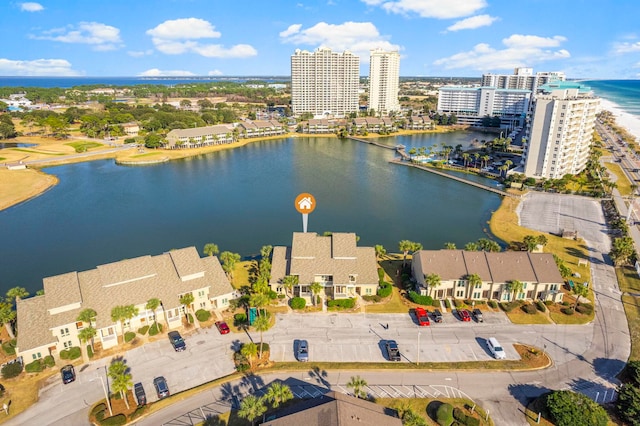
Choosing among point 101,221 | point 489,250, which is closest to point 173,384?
point 489,250

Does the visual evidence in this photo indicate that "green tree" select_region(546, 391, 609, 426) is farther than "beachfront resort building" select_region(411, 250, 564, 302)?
No

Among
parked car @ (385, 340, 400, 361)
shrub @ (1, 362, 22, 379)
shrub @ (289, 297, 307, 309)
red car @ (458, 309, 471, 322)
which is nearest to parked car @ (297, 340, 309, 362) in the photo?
shrub @ (289, 297, 307, 309)

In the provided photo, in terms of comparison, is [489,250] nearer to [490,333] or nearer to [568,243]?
[490,333]

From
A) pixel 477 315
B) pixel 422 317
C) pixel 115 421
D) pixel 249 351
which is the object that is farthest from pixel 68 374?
pixel 477 315

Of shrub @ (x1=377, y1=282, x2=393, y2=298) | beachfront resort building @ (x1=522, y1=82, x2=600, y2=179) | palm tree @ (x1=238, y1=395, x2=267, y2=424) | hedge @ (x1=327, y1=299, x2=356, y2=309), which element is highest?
beachfront resort building @ (x1=522, y1=82, x2=600, y2=179)

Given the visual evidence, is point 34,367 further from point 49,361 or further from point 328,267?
point 328,267

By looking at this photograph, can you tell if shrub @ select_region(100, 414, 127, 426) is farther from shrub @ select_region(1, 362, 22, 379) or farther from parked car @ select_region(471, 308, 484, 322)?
parked car @ select_region(471, 308, 484, 322)

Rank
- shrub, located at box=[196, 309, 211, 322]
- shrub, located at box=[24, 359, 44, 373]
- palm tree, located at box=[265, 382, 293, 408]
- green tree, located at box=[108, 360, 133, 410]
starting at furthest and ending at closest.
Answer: shrub, located at box=[196, 309, 211, 322]
shrub, located at box=[24, 359, 44, 373]
green tree, located at box=[108, 360, 133, 410]
palm tree, located at box=[265, 382, 293, 408]

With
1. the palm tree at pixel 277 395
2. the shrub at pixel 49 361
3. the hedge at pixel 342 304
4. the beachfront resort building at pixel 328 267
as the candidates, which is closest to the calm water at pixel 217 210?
the beachfront resort building at pixel 328 267
